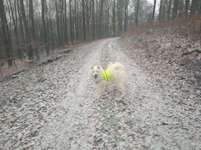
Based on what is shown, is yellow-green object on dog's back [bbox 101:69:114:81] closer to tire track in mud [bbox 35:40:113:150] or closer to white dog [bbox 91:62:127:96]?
white dog [bbox 91:62:127:96]

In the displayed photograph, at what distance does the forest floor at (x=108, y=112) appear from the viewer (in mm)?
3148

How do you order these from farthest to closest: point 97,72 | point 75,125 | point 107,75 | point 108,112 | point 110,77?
point 97,72 → point 110,77 → point 107,75 → point 108,112 → point 75,125

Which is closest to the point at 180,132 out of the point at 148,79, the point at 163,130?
the point at 163,130

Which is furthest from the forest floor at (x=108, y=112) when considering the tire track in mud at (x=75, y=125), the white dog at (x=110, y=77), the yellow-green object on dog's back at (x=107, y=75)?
the yellow-green object on dog's back at (x=107, y=75)

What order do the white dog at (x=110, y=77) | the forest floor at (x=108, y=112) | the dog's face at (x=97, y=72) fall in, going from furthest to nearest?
the dog's face at (x=97, y=72)
the white dog at (x=110, y=77)
the forest floor at (x=108, y=112)

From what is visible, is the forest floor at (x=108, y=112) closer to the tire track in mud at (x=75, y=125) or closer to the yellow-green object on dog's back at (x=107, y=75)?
the tire track in mud at (x=75, y=125)

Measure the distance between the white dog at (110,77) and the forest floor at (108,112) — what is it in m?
0.27

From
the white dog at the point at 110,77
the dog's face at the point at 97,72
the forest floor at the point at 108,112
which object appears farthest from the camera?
the dog's face at the point at 97,72

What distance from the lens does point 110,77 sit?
19.1 feet

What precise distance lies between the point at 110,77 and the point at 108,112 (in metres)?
1.94

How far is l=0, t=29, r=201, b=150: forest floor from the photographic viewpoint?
3.15 m

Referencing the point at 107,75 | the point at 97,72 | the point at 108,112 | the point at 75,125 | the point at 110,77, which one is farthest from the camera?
the point at 97,72

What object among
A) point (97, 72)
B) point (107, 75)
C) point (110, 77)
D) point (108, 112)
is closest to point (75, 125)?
point (108, 112)

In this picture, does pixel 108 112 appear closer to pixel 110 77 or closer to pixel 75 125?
pixel 75 125
